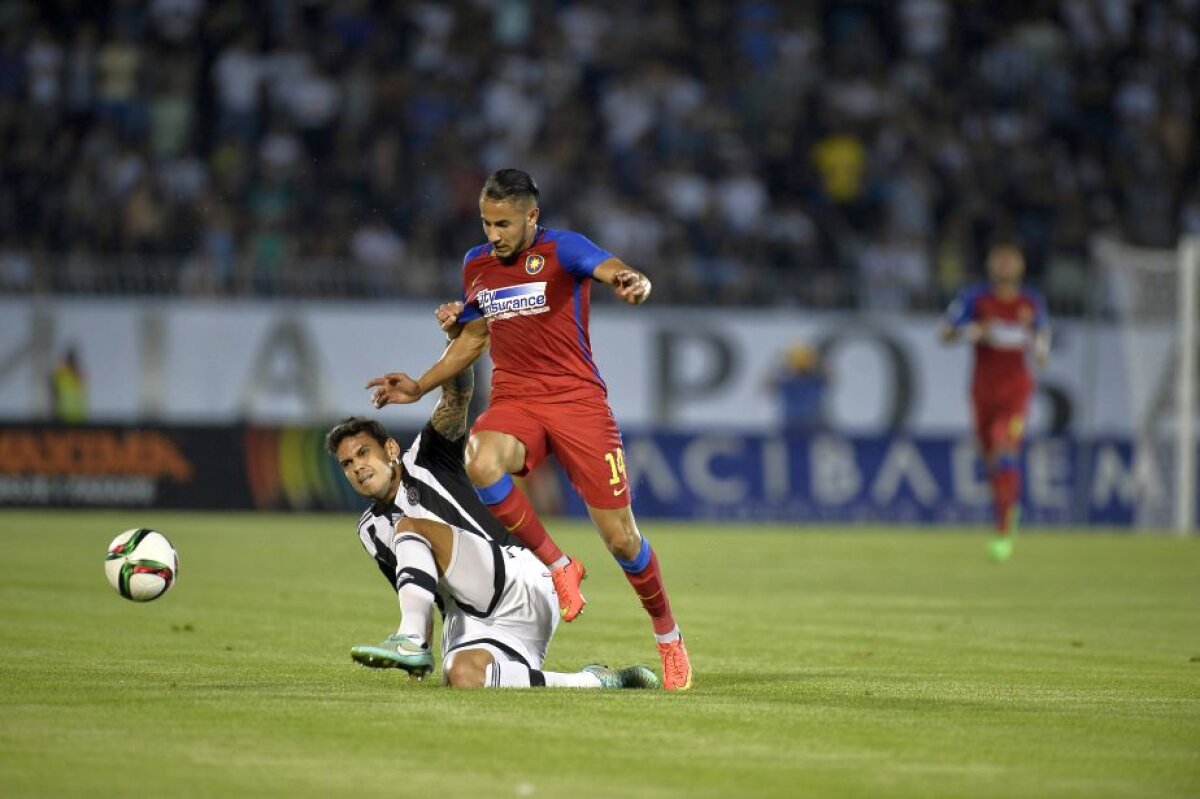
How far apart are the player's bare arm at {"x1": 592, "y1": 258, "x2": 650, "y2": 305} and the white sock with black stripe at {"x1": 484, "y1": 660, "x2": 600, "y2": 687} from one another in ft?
5.34

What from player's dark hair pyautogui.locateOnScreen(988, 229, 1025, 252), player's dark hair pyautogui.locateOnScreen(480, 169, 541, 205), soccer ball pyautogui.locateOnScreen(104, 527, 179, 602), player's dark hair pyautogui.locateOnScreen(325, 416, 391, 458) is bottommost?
soccer ball pyautogui.locateOnScreen(104, 527, 179, 602)

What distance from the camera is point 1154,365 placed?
25250mm

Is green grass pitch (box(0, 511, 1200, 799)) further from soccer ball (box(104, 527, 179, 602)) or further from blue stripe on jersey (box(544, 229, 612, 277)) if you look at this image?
blue stripe on jersey (box(544, 229, 612, 277))

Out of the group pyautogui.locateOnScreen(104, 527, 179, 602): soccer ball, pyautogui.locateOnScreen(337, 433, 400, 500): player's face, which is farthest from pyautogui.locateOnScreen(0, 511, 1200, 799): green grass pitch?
pyautogui.locateOnScreen(337, 433, 400, 500): player's face

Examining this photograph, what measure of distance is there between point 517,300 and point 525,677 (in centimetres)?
166

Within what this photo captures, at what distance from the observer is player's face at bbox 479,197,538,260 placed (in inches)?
345

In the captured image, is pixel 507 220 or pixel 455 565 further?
pixel 507 220

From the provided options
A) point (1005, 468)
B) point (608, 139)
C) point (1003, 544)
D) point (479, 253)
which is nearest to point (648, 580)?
point (479, 253)

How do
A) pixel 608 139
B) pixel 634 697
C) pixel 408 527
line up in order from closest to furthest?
pixel 634 697 → pixel 408 527 → pixel 608 139

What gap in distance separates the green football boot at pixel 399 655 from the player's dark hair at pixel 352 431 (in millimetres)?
971

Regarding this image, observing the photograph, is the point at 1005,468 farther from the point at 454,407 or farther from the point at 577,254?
the point at 577,254

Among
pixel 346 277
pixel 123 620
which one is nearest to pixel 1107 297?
pixel 346 277

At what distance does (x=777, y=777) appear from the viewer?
6.21 meters

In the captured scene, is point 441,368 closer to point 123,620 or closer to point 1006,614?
point 123,620
